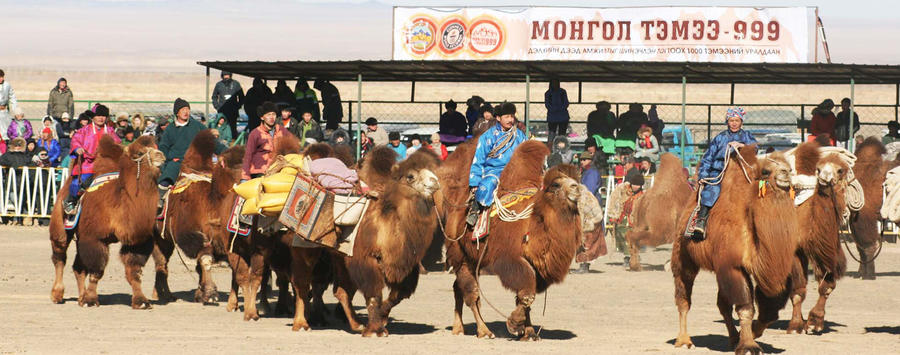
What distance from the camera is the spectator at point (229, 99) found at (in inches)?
1026

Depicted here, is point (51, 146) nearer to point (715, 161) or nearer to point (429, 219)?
point (429, 219)

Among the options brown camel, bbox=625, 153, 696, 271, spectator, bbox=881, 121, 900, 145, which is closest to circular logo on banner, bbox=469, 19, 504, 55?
brown camel, bbox=625, 153, 696, 271

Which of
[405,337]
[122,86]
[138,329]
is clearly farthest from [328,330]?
[122,86]

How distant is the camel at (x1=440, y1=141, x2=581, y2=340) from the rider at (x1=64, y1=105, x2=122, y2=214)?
15.4 ft

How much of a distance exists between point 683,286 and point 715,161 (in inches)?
46.2

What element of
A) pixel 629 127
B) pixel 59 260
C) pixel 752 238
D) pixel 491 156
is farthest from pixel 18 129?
pixel 752 238

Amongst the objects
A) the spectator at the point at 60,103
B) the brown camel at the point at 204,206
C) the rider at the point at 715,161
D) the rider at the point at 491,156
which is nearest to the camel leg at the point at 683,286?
the rider at the point at 715,161

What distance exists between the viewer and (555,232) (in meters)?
11.4

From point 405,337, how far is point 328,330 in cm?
102

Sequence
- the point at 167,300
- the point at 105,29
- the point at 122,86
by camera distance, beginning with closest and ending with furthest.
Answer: the point at 167,300, the point at 122,86, the point at 105,29

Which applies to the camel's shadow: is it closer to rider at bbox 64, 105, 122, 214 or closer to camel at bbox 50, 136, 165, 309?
camel at bbox 50, 136, 165, 309

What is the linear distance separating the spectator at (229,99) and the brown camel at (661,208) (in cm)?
996

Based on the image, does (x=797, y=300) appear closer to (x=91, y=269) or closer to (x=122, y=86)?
(x=91, y=269)

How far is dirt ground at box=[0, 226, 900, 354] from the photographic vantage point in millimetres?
11156
